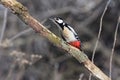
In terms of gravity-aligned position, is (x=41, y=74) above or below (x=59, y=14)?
below

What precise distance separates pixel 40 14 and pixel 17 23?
382 millimetres

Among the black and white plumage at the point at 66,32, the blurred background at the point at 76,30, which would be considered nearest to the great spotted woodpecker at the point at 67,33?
the black and white plumage at the point at 66,32

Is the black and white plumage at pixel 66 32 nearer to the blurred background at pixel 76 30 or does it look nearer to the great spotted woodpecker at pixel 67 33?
the great spotted woodpecker at pixel 67 33

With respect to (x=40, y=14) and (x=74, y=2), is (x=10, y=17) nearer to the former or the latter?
(x=40, y=14)

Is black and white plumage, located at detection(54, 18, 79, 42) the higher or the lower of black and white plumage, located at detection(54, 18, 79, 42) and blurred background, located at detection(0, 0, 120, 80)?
the lower

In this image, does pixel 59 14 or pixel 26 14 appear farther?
pixel 59 14

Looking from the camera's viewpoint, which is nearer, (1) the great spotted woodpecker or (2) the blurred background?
(1) the great spotted woodpecker

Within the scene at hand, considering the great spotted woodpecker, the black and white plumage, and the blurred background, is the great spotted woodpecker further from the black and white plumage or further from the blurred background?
the blurred background

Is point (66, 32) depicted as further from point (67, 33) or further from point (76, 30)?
point (76, 30)

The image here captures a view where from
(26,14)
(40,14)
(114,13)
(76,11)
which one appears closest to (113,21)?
(114,13)

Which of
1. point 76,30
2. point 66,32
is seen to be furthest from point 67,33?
point 76,30

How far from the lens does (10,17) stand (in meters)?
5.76

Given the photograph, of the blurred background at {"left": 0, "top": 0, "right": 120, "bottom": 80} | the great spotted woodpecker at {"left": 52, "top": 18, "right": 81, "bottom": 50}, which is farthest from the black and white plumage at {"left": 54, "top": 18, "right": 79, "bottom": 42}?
the blurred background at {"left": 0, "top": 0, "right": 120, "bottom": 80}

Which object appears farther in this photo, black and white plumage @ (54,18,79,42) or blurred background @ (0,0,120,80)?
blurred background @ (0,0,120,80)
